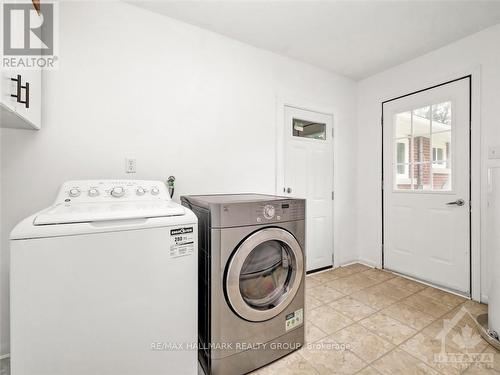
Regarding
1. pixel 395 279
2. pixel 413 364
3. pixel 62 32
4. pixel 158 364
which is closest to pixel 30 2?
pixel 62 32

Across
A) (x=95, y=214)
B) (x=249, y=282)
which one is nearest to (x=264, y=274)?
(x=249, y=282)

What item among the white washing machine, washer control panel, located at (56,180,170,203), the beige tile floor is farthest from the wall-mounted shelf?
the beige tile floor

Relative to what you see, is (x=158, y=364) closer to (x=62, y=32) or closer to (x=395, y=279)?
(x=62, y=32)

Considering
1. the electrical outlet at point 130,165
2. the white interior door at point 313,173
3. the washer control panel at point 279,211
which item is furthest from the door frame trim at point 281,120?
the electrical outlet at point 130,165

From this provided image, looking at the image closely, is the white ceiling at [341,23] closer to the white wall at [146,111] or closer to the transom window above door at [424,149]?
the white wall at [146,111]

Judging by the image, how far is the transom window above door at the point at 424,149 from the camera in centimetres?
240

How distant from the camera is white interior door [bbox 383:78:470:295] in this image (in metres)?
2.28

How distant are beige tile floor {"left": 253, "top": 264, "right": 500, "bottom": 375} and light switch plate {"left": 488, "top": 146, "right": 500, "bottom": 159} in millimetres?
1284

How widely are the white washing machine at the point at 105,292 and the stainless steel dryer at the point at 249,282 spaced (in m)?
0.12

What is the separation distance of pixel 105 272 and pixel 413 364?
1754mm

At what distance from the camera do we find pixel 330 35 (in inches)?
87.4

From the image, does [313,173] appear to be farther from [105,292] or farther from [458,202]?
[105,292]

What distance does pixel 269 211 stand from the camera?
1442 millimetres

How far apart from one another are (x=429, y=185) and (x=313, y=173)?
118cm
